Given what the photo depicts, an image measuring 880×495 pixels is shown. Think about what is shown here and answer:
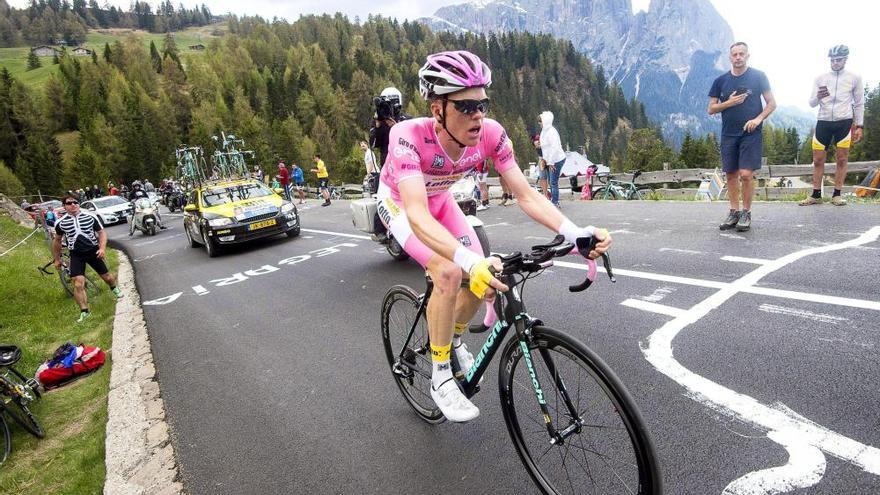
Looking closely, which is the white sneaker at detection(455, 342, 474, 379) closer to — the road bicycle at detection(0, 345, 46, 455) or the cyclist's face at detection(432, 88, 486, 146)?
the cyclist's face at detection(432, 88, 486, 146)

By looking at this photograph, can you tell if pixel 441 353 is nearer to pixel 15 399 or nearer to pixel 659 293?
pixel 659 293

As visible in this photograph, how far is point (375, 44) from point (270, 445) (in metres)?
168

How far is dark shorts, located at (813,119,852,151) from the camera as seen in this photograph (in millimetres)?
7465

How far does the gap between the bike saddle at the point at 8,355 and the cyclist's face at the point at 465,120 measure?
4.91m

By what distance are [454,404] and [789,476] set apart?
165cm

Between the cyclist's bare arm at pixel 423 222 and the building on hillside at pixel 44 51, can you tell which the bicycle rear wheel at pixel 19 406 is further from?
the building on hillside at pixel 44 51

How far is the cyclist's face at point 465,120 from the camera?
269 cm

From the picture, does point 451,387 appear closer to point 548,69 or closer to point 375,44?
point 375,44

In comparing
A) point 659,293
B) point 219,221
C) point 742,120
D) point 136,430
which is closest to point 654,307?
point 659,293

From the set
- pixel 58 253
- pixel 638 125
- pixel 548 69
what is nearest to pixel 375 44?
pixel 548 69

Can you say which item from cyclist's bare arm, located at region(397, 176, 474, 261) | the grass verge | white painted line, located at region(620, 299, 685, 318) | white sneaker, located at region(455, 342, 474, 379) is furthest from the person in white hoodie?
cyclist's bare arm, located at region(397, 176, 474, 261)

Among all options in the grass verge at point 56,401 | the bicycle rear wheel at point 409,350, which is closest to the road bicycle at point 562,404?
the bicycle rear wheel at point 409,350

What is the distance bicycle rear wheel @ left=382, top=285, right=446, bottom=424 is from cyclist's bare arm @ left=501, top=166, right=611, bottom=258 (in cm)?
99

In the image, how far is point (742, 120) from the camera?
6922 millimetres
